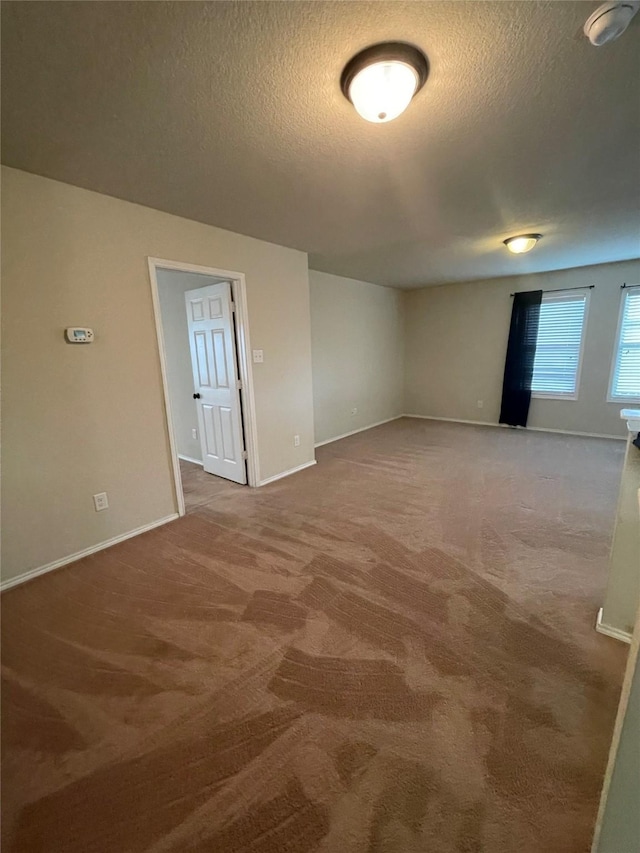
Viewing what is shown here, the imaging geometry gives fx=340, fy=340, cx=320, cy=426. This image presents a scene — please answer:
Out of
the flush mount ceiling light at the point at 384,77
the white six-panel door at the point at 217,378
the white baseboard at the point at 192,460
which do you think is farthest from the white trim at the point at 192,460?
the flush mount ceiling light at the point at 384,77

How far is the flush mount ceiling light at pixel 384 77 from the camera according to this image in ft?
4.13

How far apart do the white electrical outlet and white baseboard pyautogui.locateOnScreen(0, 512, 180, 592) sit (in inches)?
10.4

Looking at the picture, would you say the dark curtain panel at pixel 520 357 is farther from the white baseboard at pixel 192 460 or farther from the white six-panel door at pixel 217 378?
the white baseboard at pixel 192 460

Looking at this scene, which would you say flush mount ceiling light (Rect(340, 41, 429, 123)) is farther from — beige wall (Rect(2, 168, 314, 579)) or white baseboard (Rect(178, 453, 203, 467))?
white baseboard (Rect(178, 453, 203, 467))

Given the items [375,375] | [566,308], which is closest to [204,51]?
[375,375]

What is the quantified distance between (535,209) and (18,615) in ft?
14.9

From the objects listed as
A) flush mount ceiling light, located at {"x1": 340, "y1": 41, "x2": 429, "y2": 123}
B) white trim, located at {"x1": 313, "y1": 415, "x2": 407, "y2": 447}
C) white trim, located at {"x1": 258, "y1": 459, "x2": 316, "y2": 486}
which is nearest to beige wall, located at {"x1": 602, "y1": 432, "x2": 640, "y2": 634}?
flush mount ceiling light, located at {"x1": 340, "y1": 41, "x2": 429, "y2": 123}

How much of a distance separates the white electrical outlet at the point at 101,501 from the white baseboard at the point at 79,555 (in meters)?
0.26

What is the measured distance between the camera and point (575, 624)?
178 centimetres

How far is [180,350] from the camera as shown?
14.0 feet

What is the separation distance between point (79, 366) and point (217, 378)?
1.43 m

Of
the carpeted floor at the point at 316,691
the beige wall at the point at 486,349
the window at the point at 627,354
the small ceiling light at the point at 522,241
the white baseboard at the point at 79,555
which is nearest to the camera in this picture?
the carpeted floor at the point at 316,691

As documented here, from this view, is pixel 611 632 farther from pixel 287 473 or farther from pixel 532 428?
pixel 532 428

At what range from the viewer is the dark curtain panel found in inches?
213
